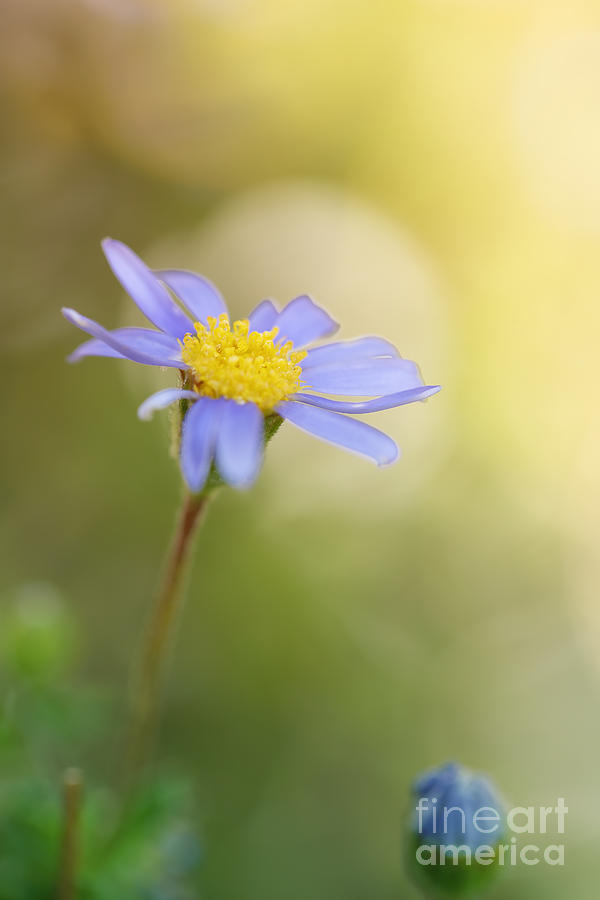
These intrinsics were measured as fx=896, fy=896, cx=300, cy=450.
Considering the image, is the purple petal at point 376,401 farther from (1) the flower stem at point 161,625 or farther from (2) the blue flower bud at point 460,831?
(2) the blue flower bud at point 460,831

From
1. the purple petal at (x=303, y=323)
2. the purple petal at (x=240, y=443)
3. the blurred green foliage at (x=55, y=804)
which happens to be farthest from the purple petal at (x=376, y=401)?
the blurred green foliage at (x=55, y=804)

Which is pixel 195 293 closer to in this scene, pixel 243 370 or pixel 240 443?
pixel 243 370

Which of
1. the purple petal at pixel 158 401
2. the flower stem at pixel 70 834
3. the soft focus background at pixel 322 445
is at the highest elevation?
the soft focus background at pixel 322 445

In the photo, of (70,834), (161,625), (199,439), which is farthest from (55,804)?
(199,439)

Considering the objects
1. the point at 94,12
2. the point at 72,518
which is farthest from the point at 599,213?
the point at 72,518

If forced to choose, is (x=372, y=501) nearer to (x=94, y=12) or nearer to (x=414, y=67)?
(x=414, y=67)

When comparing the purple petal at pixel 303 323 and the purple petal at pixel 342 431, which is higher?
the purple petal at pixel 303 323
